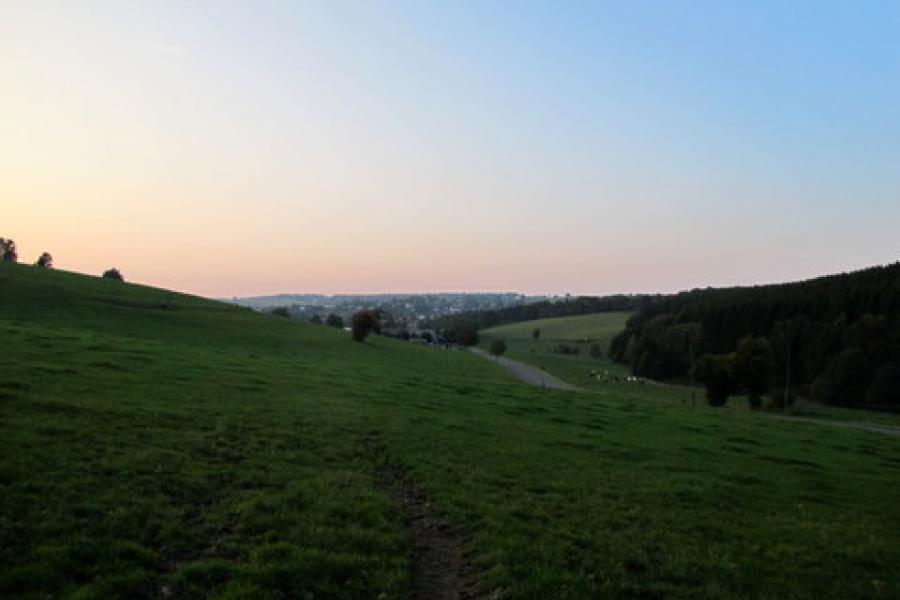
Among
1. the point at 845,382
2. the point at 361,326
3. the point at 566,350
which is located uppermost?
the point at 361,326

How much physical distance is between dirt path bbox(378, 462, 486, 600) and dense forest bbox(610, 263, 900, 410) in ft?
227

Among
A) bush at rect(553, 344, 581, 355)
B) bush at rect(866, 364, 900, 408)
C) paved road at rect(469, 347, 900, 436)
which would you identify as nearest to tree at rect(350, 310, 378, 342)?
paved road at rect(469, 347, 900, 436)

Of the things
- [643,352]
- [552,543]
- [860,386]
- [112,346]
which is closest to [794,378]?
[860,386]

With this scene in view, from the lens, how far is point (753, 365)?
2968 inches

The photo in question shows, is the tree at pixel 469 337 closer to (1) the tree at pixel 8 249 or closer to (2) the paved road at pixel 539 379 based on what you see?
(2) the paved road at pixel 539 379

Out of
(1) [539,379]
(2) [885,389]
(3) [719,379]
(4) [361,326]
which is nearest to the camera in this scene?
(3) [719,379]

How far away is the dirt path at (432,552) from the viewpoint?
1003cm

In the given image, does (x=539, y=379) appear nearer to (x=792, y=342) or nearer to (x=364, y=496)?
(x=792, y=342)

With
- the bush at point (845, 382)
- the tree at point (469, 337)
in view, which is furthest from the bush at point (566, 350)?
the bush at point (845, 382)

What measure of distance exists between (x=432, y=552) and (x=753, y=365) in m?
72.4

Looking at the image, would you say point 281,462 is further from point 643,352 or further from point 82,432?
point 643,352

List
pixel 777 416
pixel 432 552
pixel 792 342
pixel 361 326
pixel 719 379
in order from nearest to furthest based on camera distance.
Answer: pixel 432 552 → pixel 777 416 → pixel 719 379 → pixel 361 326 → pixel 792 342

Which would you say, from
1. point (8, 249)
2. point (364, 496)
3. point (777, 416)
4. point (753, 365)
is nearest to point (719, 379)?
point (753, 365)

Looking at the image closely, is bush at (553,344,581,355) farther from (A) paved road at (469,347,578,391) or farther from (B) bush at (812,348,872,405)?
(B) bush at (812,348,872,405)
